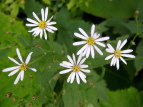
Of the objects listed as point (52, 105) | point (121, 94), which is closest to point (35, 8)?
point (52, 105)

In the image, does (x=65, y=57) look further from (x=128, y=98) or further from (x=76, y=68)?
(x=128, y=98)

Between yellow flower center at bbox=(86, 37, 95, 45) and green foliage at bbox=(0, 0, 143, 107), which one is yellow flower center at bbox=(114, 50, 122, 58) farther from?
yellow flower center at bbox=(86, 37, 95, 45)

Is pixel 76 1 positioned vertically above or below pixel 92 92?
above

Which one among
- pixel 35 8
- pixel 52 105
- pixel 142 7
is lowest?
pixel 52 105

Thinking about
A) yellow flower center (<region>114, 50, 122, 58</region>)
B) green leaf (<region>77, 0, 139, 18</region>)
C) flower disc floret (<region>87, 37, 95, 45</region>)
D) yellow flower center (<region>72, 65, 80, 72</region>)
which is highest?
green leaf (<region>77, 0, 139, 18</region>)

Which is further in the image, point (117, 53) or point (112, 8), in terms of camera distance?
point (112, 8)

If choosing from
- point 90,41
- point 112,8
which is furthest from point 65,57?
point 112,8

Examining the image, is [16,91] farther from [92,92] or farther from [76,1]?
[76,1]

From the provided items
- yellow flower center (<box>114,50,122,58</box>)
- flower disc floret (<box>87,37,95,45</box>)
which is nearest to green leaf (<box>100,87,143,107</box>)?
yellow flower center (<box>114,50,122,58</box>)
